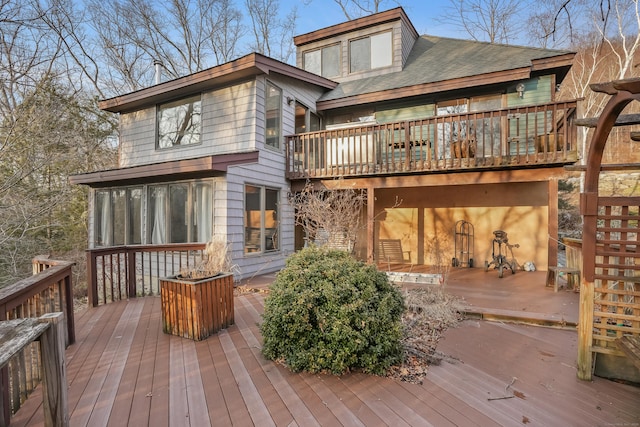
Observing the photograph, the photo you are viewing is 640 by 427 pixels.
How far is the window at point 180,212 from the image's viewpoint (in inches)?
249

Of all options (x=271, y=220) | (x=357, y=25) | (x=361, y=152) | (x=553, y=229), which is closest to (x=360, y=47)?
(x=357, y=25)

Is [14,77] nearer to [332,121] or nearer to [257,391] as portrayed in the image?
[332,121]

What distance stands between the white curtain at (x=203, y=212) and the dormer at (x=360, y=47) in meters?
5.88

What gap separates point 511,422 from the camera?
2.07 meters

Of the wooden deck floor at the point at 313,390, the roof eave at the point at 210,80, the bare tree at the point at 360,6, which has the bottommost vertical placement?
the wooden deck floor at the point at 313,390

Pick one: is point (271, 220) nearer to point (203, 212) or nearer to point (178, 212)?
point (203, 212)

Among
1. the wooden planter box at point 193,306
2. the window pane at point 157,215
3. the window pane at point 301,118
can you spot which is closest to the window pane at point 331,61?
the window pane at point 301,118

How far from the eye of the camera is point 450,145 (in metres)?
6.12

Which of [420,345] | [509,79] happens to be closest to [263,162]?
[420,345]

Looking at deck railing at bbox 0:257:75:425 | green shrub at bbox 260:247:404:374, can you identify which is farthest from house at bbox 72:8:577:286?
green shrub at bbox 260:247:404:374

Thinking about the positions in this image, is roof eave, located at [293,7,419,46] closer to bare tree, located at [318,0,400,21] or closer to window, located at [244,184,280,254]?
bare tree, located at [318,0,400,21]

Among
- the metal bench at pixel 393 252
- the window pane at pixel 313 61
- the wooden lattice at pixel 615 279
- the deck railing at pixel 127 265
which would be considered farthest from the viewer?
the window pane at pixel 313 61

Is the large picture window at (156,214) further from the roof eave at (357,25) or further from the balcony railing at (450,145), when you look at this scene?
the roof eave at (357,25)

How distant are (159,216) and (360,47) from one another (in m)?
7.66
